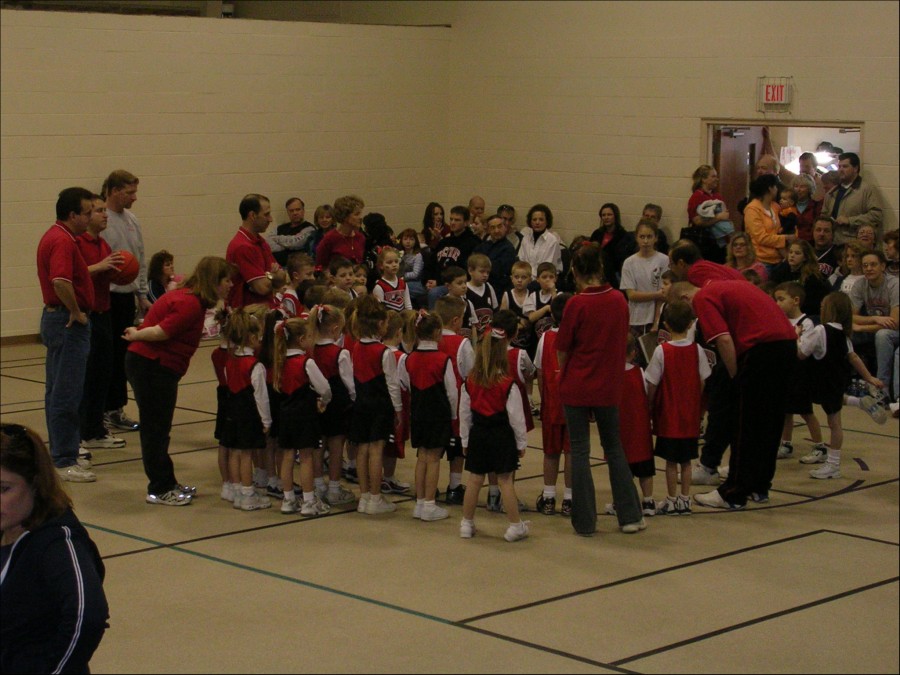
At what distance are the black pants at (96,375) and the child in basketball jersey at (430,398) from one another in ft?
7.62

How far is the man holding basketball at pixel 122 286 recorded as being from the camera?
7.83m

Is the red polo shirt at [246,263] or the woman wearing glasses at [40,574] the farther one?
the red polo shirt at [246,263]

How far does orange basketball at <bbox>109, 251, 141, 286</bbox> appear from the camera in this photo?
291 inches

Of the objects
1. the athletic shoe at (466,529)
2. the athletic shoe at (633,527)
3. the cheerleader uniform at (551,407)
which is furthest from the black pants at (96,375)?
the athletic shoe at (633,527)

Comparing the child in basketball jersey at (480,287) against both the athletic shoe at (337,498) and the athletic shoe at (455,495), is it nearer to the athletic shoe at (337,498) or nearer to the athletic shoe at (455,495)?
the athletic shoe at (455,495)

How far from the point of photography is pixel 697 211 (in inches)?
446

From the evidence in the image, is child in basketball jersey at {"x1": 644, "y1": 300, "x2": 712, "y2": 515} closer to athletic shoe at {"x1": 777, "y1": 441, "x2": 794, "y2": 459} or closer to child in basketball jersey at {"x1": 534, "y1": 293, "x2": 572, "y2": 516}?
child in basketball jersey at {"x1": 534, "y1": 293, "x2": 572, "y2": 516}

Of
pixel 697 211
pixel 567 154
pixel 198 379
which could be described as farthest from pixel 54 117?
pixel 697 211

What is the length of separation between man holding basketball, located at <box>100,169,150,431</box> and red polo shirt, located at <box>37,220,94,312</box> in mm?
908

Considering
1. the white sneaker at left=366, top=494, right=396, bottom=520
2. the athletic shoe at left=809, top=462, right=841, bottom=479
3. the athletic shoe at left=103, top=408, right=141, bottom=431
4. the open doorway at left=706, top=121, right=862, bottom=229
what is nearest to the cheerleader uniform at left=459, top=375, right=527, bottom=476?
the white sneaker at left=366, top=494, right=396, bottom=520

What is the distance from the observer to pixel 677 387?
20.5 ft

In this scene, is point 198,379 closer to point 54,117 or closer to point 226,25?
point 54,117

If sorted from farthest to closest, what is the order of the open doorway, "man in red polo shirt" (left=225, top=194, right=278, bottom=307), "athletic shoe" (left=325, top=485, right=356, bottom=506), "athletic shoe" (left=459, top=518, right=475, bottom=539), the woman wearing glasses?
1. the open doorway
2. "man in red polo shirt" (left=225, top=194, right=278, bottom=307)
3. "athletic shoe" (left=325, top=485, right=356, bottom=506)
4. "athletic shoe" (left=459, top=518, right=475, bottom=539)
5. the woman wearing glasses

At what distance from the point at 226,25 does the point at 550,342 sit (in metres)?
8.17
